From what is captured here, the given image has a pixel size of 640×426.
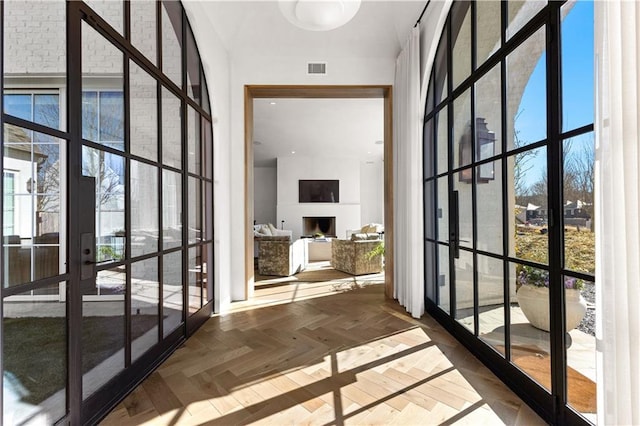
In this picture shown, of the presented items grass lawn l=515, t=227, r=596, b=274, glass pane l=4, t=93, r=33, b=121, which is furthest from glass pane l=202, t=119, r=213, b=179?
grass lawn l=515, t=227, r=596, b=274

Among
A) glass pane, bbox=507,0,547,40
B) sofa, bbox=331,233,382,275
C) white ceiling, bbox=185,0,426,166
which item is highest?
white ceiling, bbox=185,0,426,166

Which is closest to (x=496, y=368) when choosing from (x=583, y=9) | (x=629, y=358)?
(x=629, y=358)

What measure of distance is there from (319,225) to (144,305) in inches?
302

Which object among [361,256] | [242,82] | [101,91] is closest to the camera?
[101,91]

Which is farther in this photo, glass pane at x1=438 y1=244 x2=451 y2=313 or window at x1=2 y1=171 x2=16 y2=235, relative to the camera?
glass pane at x1=438 y1=244 x2=451 y2=313

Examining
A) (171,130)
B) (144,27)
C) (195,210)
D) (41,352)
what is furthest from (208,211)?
(41,352)

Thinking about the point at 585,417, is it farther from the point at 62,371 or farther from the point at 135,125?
the point at 135,125

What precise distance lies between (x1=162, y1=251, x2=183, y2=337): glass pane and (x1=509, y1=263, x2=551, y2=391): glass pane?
2467mm

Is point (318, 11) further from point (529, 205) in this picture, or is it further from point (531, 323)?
point (531, 323)

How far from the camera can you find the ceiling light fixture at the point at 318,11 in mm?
1830

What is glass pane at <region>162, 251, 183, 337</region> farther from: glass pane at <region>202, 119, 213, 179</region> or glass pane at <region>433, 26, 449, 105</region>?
glass pane at <region>433, 26, 449, 105</region>

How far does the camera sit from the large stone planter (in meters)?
1.40

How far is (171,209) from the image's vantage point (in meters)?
2.37

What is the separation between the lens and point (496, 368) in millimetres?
1945
